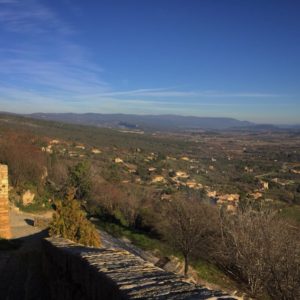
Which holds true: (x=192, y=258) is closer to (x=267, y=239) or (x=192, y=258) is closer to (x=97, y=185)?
(x=267, y=239)

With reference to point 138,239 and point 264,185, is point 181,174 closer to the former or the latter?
point 264,185

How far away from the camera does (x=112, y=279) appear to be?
3791mm

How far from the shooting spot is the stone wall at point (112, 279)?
3.41 metres

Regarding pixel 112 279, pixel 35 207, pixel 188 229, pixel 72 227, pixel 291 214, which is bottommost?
pixel 291 214

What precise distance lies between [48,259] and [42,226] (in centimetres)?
1023

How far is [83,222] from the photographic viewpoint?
10492 mm

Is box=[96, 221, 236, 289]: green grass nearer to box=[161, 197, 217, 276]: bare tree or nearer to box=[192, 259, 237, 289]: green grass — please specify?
box=[192, 259, 237, 289]: green grass

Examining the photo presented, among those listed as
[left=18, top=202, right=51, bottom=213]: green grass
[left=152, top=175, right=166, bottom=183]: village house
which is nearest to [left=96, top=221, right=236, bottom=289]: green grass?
[left=18, top=202, right=51, bottom=213]: green grass

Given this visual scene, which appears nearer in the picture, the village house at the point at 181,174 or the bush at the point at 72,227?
the bush at the point at 72,227

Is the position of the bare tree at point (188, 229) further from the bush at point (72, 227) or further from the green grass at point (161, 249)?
the bush at point (72, 227)

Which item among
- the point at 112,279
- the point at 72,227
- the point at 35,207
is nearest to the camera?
the point at 112,279

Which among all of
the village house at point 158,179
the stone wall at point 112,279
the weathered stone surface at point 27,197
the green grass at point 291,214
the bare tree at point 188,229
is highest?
the stone wall at point 112,279

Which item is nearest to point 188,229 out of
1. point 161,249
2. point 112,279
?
point 161,249

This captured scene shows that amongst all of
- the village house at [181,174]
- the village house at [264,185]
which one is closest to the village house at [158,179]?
the village house at [181,174]
